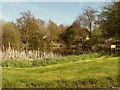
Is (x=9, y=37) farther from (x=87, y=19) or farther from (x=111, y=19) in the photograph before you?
(x=87, y=19)

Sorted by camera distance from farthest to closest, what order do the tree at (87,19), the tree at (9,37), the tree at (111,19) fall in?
1. the tree at (87,19)
2. the tree at (9,37)
3. the tree at (111,19)

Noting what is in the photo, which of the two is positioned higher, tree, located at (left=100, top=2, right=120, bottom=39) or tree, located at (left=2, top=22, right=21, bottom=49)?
tree, located at (left=100, top=2, right=120, bottom=39)

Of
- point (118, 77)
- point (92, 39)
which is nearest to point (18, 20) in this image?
point (92, 39)

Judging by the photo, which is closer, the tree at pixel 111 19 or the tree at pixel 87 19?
the tree at pixel 111 19

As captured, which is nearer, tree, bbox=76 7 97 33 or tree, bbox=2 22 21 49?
tree, bbox=2 22 21 49

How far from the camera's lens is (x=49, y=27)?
22.7m

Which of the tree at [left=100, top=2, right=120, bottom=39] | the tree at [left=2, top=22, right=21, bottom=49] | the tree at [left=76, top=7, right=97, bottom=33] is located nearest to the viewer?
the tree at [left=100, top=2, right=120, bottom=39]

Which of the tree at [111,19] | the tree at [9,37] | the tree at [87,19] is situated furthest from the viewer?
the tree at [87,19]

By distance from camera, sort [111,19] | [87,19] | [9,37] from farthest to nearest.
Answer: [87,19] < [9,37] < [111,19]

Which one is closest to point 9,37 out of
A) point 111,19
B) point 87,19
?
point 111,19

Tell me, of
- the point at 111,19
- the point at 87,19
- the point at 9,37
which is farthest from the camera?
the point at 87,19

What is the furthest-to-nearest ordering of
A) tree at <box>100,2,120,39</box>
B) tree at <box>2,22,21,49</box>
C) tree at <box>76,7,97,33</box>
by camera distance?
tree at <box>76,7,97,33</box> < tree at <box>2,22,21,49</box> < tree at <box>100,2,120,39</box>

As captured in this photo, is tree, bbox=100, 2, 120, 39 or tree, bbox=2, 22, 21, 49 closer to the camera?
tree, bbox=100, 2, 120, 39

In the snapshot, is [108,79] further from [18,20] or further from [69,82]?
[18,20]
